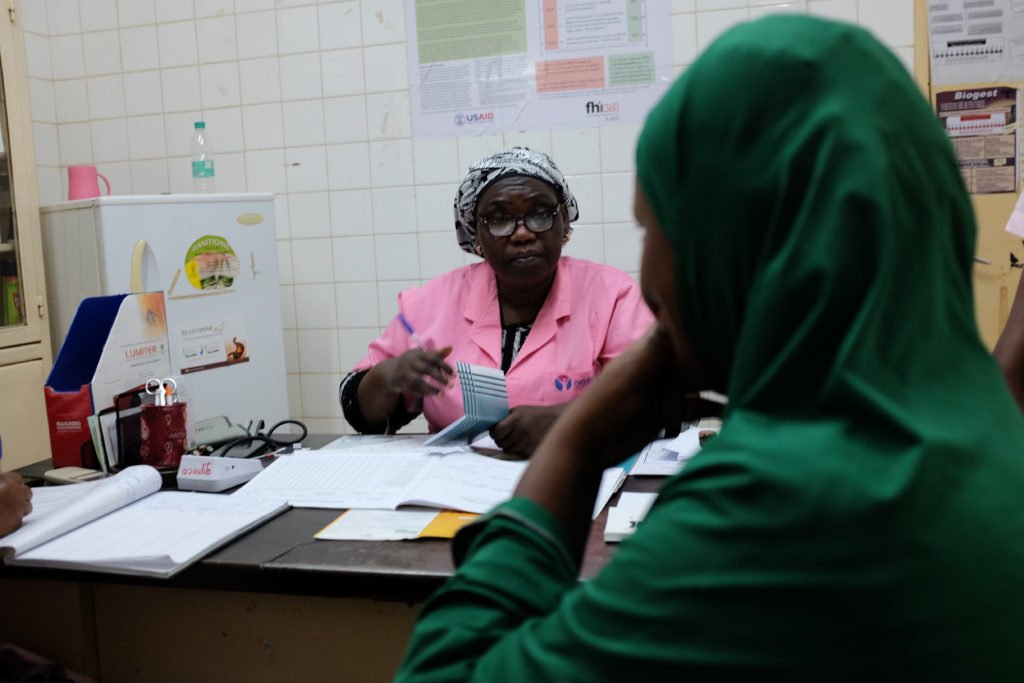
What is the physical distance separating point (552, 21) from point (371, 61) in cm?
67

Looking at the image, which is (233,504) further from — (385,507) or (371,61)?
(371,61)

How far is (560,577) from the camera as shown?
0.75 meters

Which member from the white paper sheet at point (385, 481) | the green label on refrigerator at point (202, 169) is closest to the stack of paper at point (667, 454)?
the white paper sheet at point (385, 481)

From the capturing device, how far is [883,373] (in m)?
0.57

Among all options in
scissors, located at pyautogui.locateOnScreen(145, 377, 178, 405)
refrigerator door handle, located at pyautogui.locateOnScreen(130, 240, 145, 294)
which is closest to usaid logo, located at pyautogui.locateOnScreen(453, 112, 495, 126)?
refrigerator door handle, located at pyautogui.locateOnScreen(130, 240, 145, 294)

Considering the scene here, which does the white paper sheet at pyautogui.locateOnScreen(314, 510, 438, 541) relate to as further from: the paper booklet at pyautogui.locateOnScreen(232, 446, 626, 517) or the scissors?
the scissors

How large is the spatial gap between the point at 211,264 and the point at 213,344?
266mm

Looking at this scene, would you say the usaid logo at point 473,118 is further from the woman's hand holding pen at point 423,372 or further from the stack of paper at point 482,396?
the stack of paper at point 482,396

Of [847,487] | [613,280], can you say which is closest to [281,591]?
[847,487]

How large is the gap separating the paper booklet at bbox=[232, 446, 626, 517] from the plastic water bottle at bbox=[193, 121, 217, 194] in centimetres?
192

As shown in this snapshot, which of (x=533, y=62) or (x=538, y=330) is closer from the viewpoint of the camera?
(x=538, y=330)

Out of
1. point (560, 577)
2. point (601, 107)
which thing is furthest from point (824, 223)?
point (601, 107)

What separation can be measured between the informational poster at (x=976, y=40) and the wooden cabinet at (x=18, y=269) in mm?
2960

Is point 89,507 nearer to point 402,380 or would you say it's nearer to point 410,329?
point 402,380
